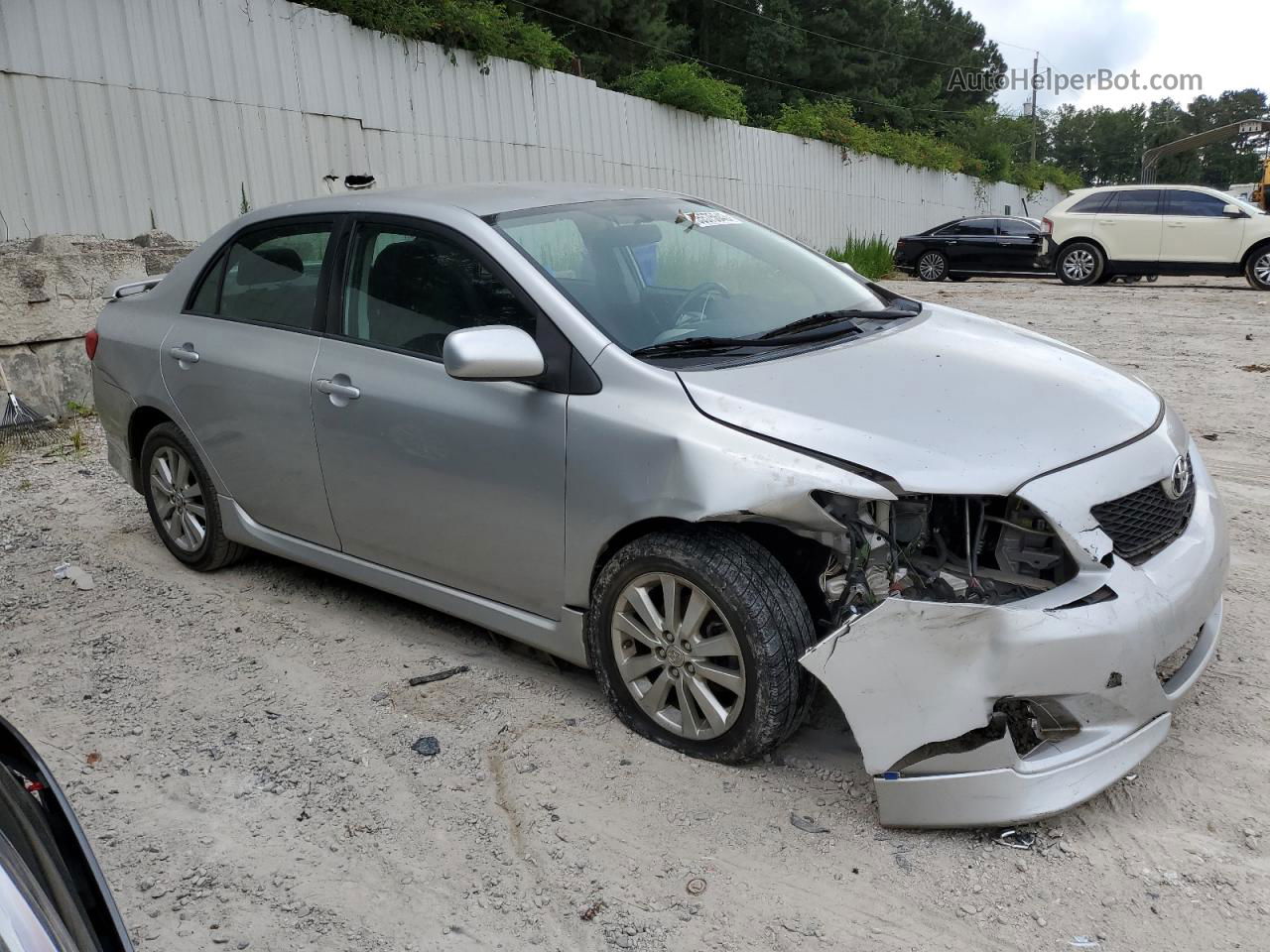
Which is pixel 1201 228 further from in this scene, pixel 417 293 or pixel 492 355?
pixel 492 355

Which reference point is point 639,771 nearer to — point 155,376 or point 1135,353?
point 155,376

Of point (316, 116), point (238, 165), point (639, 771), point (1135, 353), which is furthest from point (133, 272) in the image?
point (1135, 353)

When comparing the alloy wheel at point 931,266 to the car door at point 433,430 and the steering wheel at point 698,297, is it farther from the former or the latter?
the car door at point 433,430

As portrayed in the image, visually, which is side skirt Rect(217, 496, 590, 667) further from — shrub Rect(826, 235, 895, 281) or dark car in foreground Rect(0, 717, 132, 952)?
shrub Rect(826, 235, 895, 281)

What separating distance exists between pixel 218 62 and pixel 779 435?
844 cm

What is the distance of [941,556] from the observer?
2928 millimetres

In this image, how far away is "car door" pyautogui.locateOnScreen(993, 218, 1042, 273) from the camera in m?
19.8

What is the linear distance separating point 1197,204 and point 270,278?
1599 centimetres

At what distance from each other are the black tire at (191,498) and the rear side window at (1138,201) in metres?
15.9

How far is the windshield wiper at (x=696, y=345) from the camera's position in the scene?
3277 millimetres

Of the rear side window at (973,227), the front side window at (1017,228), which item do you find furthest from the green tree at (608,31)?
the front side window at (1017,228)

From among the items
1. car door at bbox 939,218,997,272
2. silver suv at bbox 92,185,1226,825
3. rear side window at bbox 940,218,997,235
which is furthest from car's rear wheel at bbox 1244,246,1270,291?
silver suv at bbox 92,185,1226,825

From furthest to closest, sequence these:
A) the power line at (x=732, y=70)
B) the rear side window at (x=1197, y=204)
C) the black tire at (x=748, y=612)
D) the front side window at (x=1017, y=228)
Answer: the power line at (x=732, y=70), the front side window at (x=1017, y=228), the rear side window at (x=1197, y=204), the black tire at (x=748, y=612)

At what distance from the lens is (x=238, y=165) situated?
957 centimetres
